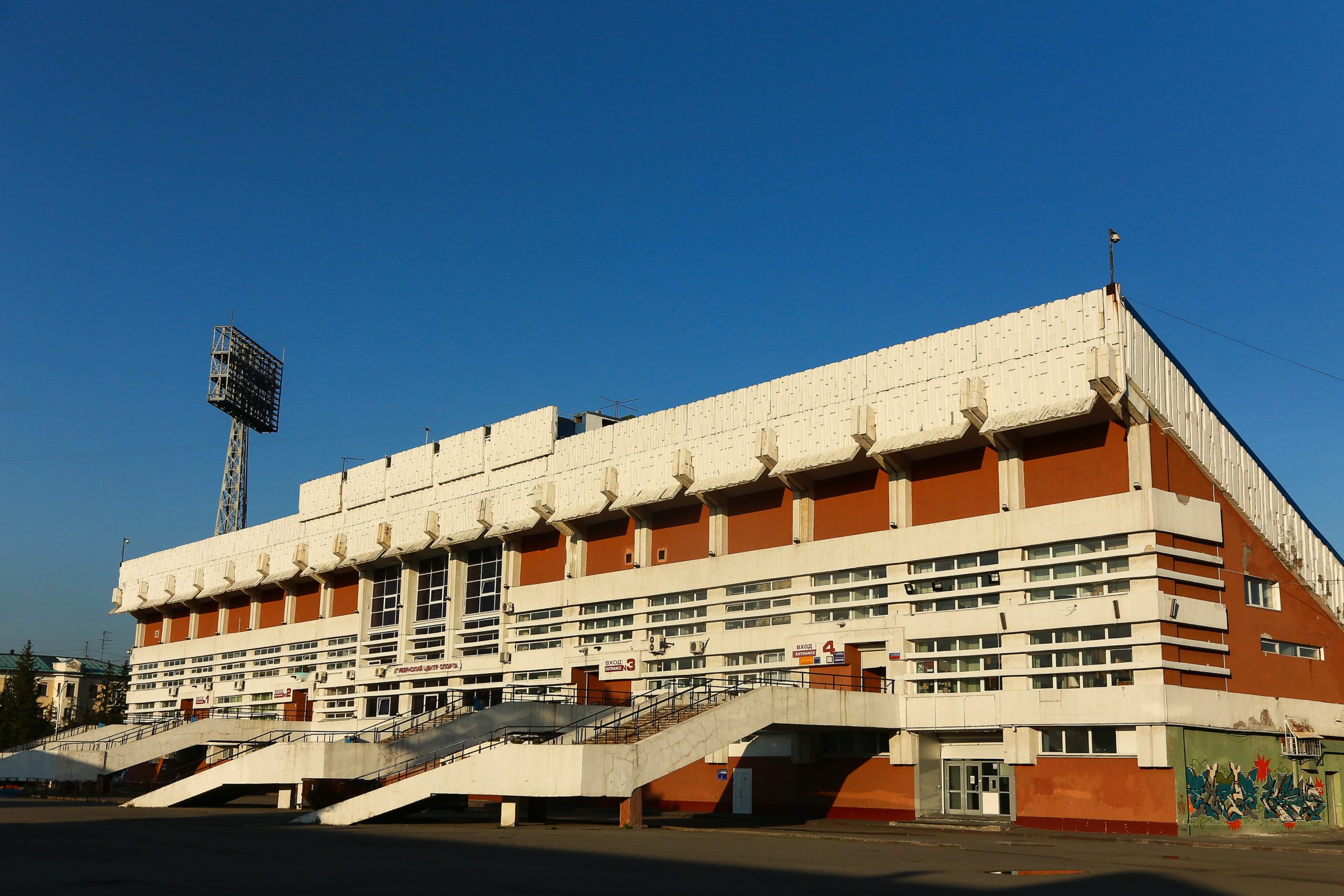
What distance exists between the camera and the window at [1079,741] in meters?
38.7

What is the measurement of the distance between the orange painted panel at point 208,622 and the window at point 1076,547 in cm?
6332

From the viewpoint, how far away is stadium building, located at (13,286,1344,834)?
38.2 metres

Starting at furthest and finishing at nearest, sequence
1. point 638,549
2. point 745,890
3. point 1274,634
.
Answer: point 638,549
point 1274,634
point 745,890

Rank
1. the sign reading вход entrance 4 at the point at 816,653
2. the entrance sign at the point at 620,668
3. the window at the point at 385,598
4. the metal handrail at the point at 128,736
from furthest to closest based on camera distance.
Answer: the window at the point at 385,598 → the metal handrail at the point at 128,736 → the entrance sign at the point at 620,668 → the sign reading вход entrance 4 at the point at 816,653

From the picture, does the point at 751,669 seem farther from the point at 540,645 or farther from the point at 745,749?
the point at 540,645

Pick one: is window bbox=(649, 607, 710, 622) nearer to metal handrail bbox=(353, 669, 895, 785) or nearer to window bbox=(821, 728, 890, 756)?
metal handrail bbox=(353, 669, 895, 785)

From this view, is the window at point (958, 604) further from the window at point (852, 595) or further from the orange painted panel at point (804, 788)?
the orange painted panel at point (804, 788)

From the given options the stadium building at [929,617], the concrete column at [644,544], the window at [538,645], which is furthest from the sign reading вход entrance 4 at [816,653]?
the window at [538,645]

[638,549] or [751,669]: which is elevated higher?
[638,549]

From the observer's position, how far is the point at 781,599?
49.3 metres

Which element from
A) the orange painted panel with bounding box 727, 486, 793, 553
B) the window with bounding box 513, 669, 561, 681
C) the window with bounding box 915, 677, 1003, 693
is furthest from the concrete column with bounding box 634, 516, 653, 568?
the window with bounding box 915, 677, 1003, 693

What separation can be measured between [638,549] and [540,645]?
324 inches

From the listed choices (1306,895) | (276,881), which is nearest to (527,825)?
(276,881)

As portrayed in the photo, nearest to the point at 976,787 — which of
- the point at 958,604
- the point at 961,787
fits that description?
the point at 961,787
